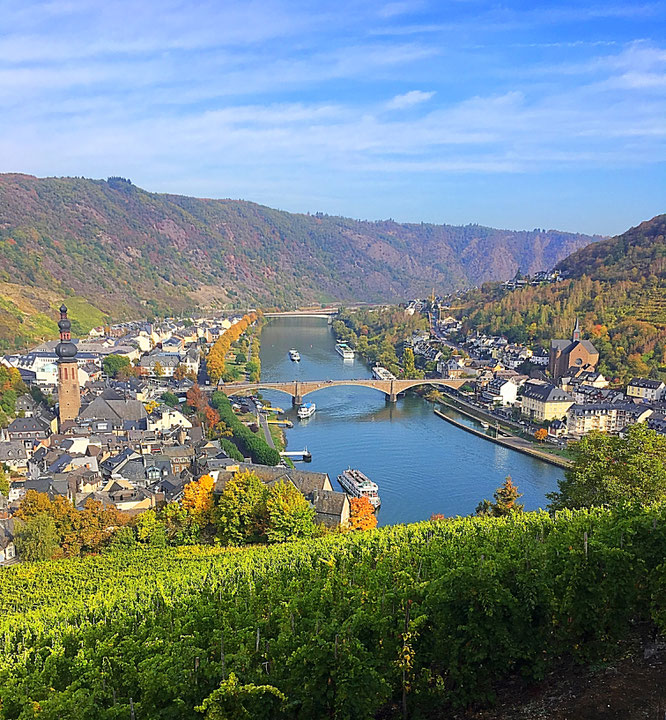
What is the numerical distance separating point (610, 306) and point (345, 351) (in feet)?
64.8

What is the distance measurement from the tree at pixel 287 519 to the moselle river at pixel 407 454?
4479 millimetres

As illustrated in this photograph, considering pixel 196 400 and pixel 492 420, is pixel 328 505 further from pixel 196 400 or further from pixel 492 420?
pixel 492 420

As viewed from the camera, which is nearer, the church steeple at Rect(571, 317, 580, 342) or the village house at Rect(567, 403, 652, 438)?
the village house at Rect(567, 403, 652, 438)

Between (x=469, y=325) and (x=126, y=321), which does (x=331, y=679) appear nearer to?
(x=469, y=325)

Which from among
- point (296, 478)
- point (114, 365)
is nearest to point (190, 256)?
point (114, 365)

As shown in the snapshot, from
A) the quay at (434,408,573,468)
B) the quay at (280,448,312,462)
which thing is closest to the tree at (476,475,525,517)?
the quay at (434,408,573,468)

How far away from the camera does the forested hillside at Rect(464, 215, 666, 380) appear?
37.5 m

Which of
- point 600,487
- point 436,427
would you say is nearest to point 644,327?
point 436,427

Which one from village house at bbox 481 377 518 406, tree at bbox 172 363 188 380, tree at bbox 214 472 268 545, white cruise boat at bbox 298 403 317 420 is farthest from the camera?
tree at bbox 172 363 188 380

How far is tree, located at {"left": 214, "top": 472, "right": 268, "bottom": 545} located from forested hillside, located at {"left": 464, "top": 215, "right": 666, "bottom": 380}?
25.4 m

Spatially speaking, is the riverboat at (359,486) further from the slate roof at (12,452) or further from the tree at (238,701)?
the tree at (238,701)

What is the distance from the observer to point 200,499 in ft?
52.8

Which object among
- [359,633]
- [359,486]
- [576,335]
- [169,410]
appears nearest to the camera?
[359,633]

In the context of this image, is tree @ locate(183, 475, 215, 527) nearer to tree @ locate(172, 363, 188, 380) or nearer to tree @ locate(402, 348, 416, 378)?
tree @ locate(172, 363, 188, 380)
